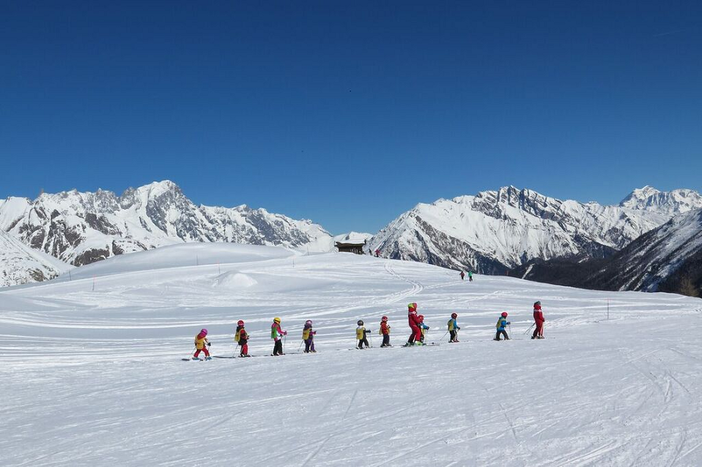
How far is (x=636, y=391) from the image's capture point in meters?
11.0

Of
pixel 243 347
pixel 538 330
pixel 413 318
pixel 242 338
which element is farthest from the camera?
pixel 538 330

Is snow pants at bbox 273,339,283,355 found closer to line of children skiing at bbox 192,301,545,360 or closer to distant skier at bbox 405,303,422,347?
line of children skiing at bbox 192,301,545,360

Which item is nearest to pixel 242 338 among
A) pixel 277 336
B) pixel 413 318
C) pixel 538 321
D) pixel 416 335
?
pixel 277 336

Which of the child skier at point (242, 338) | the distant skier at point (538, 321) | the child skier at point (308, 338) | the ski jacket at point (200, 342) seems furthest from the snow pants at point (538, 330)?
the ski jacket at point (200, 342)

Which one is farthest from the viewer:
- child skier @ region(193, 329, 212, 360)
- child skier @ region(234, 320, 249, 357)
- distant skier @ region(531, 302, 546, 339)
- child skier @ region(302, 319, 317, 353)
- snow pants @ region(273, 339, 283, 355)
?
distant skier @ region(531, 302, 546, 339)

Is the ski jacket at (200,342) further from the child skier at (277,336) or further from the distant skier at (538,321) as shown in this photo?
the distant skier at (538,321)

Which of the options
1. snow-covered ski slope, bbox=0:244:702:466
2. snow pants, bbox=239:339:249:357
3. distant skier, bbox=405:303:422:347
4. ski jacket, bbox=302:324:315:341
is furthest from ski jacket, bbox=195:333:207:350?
distant skier, bbox=405:303:422:347

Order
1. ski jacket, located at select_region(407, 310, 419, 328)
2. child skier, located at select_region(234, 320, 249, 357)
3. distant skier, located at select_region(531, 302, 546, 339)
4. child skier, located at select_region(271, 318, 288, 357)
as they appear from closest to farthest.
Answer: child skier, located at select_region(234, 320, 249, 357), child skier, located at select_region(271, 318, 288, 357), ski jacket, located at select_region(407, 310, 419, 328), distant skier, located at select_region(531, 302, 546, 339)

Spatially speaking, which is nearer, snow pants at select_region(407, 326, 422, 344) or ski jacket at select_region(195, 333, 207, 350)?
ski jacket at select_region(195, 333, 207, 350)

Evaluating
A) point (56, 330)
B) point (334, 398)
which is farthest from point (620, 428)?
point (56, 330)

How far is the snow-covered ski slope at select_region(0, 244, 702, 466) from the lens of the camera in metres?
8.19

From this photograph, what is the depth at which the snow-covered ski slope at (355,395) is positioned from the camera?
322 inches

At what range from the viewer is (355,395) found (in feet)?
40.0

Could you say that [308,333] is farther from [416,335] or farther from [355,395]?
[355,395]
